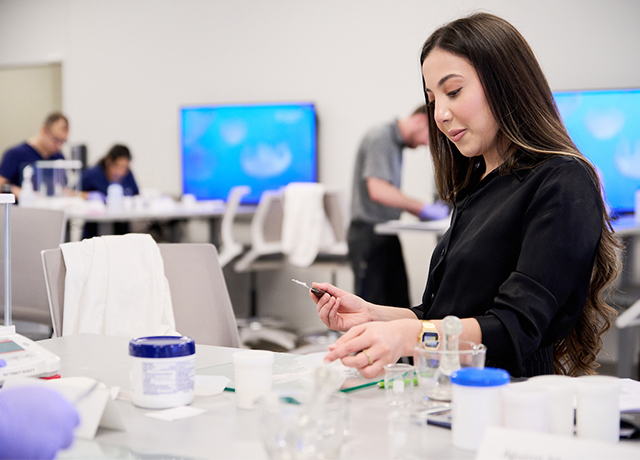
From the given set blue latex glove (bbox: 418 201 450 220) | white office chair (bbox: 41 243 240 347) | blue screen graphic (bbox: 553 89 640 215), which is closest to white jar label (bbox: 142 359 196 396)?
white office chair (bbox: 41 243 240 347)

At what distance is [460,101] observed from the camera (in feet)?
4.22

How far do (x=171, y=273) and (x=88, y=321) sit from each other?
0.77ft

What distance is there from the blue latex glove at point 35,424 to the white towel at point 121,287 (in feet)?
3.21

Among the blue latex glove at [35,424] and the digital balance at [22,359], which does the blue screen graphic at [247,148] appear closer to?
the digital balance at [22,359]

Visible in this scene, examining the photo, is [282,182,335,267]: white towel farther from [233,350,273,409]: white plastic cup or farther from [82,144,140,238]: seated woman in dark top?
[233,350,273,409]: white plastic cup

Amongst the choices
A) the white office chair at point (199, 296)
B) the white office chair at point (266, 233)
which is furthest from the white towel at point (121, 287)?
the white office chair at point (266, 233)

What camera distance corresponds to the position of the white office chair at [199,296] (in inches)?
70.3

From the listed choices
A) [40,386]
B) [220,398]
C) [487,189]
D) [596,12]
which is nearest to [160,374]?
[220,398]

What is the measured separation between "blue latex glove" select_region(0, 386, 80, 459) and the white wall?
414cm

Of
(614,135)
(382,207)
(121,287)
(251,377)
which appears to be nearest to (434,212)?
(382,207)

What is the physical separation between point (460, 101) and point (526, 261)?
324 mm

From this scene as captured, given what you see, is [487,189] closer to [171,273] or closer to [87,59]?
[171,273]

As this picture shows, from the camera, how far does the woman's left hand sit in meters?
1.01

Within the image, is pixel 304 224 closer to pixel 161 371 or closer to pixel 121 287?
pixel 121 287
